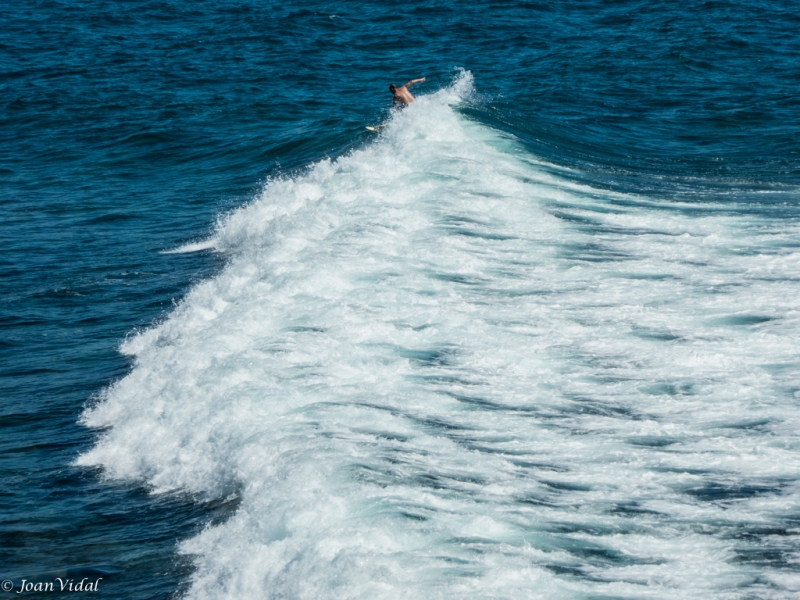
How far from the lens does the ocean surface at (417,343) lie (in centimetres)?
700

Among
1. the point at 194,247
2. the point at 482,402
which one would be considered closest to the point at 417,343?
the point at 482,402

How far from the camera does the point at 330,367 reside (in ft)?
31.9

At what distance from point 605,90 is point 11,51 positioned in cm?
1751

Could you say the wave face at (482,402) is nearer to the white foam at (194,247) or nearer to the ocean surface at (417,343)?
the ocean surface at (417,343)

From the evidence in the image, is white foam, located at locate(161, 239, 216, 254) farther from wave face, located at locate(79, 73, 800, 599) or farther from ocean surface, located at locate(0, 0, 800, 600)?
wave face, located at locate(79, 73, 800, 599)

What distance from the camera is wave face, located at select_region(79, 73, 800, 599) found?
673 cm

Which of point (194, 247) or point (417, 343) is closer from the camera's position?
point (417, 343)

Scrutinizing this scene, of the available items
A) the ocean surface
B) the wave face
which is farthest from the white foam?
the wave face

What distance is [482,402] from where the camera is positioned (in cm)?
897

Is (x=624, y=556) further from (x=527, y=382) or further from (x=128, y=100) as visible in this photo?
(x=128, y=100)

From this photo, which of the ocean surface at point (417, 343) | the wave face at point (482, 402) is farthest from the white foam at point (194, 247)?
the wave face at point (482, 402)

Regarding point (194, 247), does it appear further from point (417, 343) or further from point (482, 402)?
point (482, 402)

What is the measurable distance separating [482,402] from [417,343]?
146cm

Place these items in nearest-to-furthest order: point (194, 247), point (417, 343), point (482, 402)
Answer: point (482, 402) < point (417, 343) < point (194, 247)
